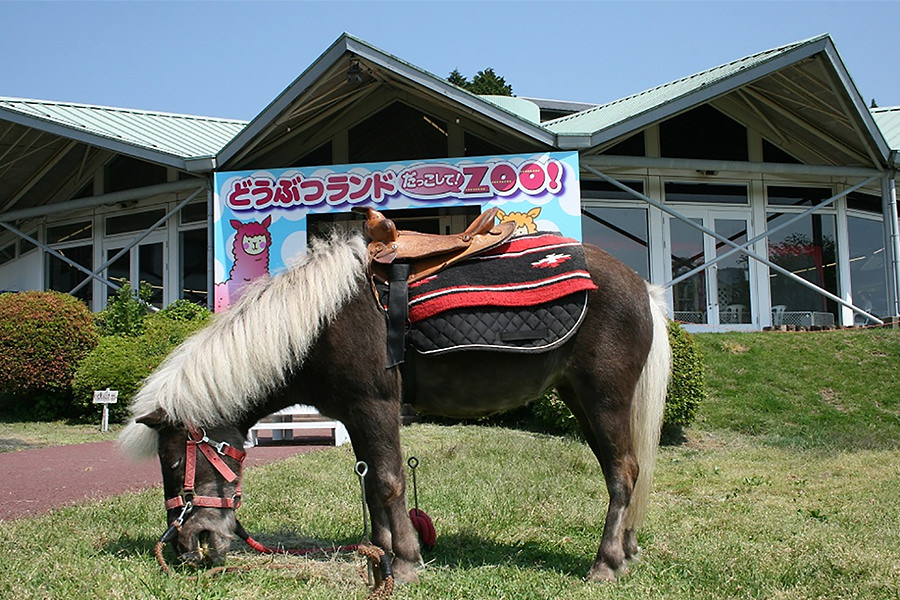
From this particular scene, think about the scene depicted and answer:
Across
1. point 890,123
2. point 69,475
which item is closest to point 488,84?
point 890,123

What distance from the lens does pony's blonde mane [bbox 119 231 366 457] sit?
3.74m

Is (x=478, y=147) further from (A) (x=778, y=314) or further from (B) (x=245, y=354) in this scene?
(B) (x=245, y=354)

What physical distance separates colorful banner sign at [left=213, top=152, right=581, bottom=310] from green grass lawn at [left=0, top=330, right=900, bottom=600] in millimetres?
4176

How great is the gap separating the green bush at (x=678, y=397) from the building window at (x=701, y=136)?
6.28m

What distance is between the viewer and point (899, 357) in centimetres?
1139

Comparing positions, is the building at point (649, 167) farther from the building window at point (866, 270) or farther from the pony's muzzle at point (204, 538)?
the pony's muzzle at point (204, 538)

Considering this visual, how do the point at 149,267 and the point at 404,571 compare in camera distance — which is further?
the point at 149,267

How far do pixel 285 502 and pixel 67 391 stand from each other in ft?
24.7

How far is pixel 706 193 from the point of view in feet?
48.5

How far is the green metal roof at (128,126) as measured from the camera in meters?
13.5

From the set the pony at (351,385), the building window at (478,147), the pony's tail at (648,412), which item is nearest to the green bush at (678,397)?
the pony's tail at (648,412)

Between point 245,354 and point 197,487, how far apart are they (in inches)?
27.0

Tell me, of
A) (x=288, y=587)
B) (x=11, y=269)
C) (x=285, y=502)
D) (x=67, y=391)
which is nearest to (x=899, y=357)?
(x=285, y=502)

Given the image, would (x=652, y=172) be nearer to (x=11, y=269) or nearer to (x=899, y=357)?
(x=899, y=357)
